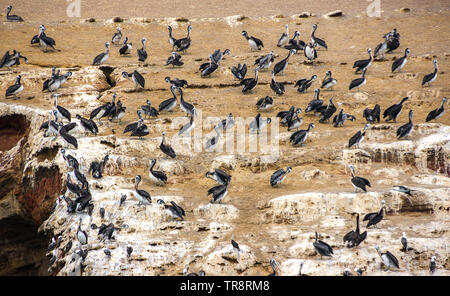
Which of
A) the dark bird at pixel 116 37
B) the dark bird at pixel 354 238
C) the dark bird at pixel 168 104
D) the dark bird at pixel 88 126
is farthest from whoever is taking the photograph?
the dark bird at pixel 116 37

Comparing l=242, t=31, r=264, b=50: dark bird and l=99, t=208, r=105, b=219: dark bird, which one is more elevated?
l=242, t=31, r=264, b=50: dark bird

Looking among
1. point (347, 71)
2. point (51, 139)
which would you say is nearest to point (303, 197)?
point (51, 139)

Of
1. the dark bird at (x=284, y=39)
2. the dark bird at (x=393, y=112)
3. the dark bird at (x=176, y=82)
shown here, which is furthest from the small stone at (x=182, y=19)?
the dark bird at (x=393, y=112)

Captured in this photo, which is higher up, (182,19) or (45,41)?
(182,19)

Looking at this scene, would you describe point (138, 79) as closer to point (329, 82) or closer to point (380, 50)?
point (329, 82)

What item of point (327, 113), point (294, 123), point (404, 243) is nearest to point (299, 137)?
point (294, 123)

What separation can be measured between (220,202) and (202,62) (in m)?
A: 11.3

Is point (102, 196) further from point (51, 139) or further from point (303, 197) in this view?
point (303, 197)

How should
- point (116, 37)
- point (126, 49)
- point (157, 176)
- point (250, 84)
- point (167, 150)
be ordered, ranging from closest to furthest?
point (157, 176) → point (167, 150) → point (250, 84) → point (126, 49) → point (116, 37)

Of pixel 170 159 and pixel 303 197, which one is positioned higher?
pixel 170 159

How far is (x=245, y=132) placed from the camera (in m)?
19.6

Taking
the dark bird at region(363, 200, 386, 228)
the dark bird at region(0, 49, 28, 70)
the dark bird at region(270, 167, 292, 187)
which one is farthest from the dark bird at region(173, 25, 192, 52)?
the dark bird at region(363, 200, 386, 228)

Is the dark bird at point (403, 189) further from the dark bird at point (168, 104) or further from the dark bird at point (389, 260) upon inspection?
the dark bird at point (168, 104)

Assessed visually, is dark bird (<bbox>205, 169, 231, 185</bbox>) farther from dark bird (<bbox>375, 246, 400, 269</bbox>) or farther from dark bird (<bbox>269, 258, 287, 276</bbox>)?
dark bird (<bbox>375, 246, 400, 269</bbox>)
